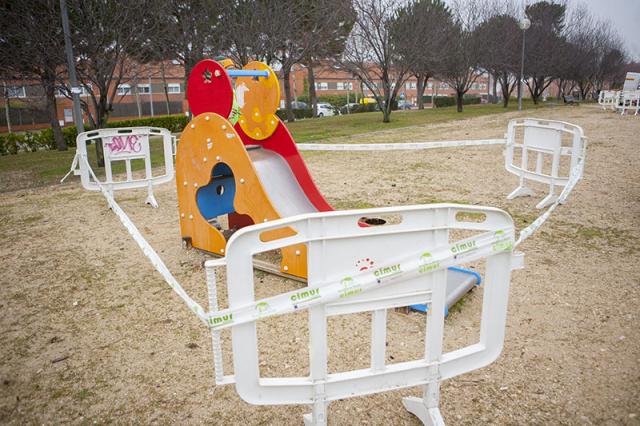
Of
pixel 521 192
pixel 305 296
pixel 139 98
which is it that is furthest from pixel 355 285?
pixel 139 98

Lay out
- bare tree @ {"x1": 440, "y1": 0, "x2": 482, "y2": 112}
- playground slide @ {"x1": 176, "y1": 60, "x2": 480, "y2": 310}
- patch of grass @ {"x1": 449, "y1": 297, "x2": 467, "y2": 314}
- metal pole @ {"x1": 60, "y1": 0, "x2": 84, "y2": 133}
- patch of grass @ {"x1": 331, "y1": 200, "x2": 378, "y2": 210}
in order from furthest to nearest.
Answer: bare tree @ {"x1": 440, "y1": 0, "x2": 482, "y2": 112}, metal pole @ {"x1": 60, "y1": 0, "x2": 84, "y2": 133}, patch of grass @ {"x1": 331, "y1": 200, "x2": 378, "y2": 210}, playground slide @ {"x1": 176, "y1": 60, "x2": 480, "y2": 310}, patch of grass @ {"x1": 449, "y1": 297, "x2": 467, "y2": 314}

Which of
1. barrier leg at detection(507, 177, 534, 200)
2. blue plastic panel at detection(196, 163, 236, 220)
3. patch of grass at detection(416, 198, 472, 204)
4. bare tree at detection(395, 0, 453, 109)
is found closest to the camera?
blue plastic panel at detection(196, 163, 236, 220)

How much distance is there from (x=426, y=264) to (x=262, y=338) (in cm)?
201

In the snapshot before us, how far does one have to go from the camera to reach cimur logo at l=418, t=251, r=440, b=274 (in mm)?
2252

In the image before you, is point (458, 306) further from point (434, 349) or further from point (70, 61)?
point (70, 61)

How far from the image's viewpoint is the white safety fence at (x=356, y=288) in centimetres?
212

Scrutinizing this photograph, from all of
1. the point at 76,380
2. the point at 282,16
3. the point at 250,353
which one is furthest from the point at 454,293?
Answer: the point at 282,16

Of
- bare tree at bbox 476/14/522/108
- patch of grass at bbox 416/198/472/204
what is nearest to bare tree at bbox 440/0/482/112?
bare tree at bbox 476/14/522/108

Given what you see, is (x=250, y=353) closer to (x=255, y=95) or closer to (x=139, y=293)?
(x=139, y=293)

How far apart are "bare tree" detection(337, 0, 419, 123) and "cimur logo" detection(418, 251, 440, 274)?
24.9 metres

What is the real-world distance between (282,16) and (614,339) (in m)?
22.9

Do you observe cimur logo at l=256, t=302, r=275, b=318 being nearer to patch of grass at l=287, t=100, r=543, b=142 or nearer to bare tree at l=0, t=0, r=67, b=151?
bare tree at l=0, t=0, r=67, b=151

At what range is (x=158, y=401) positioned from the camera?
3.12m

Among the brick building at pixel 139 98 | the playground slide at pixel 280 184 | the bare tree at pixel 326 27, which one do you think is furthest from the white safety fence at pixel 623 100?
the playground slide at pixel 280 184
